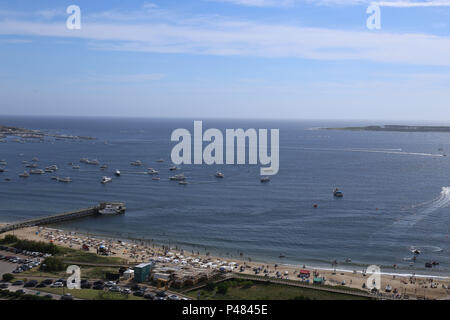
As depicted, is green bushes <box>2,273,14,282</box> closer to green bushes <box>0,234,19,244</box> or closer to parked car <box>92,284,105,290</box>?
parked car <box>92,284,105,290</box>

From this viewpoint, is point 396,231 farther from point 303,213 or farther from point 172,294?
point 172,294

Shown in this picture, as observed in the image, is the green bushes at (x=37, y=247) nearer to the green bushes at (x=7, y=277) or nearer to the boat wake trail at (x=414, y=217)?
the green bushes at (x=7, y=277)

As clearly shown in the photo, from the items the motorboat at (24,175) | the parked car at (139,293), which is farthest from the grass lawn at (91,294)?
the motorboat at (24,175)

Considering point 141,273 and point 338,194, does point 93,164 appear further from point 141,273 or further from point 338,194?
point 141,273

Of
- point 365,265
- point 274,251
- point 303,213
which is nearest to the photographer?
point 365,265

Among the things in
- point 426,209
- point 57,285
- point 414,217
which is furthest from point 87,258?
point 426,209
